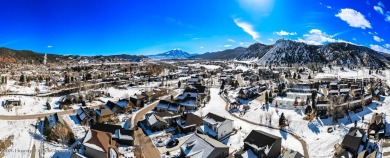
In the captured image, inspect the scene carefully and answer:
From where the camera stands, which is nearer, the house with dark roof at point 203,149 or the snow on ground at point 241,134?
the house with dark roof at point 203,149

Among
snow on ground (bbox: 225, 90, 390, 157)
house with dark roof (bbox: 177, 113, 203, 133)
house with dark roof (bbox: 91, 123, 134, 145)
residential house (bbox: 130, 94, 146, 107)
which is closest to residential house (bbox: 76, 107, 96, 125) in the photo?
house with dark roof (bbox: 91, 123, 134, 145)

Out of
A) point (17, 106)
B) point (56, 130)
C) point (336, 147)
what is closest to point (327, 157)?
point (336, 147)

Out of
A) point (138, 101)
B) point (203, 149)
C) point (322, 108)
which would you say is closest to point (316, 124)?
point (322, 108)

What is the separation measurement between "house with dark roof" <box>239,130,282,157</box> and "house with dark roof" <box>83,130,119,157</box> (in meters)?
18.9

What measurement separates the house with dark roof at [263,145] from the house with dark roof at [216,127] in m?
7.10

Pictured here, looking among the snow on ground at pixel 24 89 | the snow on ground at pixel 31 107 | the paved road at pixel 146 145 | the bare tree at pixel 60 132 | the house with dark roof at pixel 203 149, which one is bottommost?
the paved road at pixel 146 145

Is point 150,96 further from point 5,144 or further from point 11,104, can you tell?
point 5,144

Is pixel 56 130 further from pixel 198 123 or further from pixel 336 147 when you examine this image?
pixel 336 147

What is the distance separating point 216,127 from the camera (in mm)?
45375

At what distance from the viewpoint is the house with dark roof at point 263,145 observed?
36.5 m

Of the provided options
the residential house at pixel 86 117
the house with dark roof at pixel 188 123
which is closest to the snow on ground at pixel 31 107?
the residential house at pixel 86 117

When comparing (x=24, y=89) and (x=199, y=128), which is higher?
(x=24, y=89)

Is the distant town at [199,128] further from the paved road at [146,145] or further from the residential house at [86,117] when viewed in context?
the residential house at [86,117]

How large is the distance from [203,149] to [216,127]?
9.30 m
